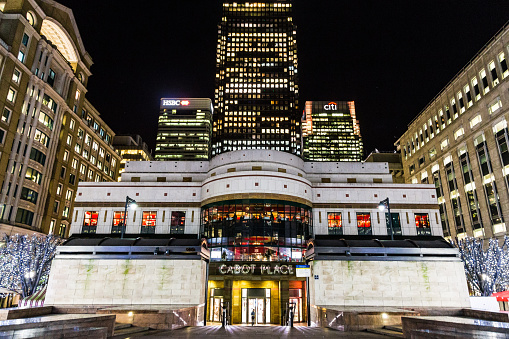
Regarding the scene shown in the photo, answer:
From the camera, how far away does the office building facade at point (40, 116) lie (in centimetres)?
5903

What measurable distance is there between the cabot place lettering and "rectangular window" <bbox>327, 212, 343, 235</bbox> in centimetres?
1164

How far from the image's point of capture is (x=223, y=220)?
43.0m

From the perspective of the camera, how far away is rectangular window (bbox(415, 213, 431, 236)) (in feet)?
159

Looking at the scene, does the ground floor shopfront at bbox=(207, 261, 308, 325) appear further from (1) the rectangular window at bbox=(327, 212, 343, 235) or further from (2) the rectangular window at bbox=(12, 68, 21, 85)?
(2) the rectangular window at bbox=(12, 68, 21, 85)

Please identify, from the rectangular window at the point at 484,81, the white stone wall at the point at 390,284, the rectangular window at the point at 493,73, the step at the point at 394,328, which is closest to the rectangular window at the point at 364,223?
the white stone wall at the point at 390,284

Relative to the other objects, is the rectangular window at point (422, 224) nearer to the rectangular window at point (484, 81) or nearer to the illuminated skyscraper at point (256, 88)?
the rectangular window at point (484, 81)

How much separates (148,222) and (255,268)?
1919 cm

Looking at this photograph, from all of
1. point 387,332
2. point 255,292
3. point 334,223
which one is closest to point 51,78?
point 255,292

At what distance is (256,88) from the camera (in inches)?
6831

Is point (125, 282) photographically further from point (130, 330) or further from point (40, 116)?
point (40, 116)

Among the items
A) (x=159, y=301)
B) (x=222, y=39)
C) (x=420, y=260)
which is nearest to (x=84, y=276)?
(x=159, y=301)

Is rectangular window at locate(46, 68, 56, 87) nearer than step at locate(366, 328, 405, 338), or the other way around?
step at locate(366, 328, 405, 338)

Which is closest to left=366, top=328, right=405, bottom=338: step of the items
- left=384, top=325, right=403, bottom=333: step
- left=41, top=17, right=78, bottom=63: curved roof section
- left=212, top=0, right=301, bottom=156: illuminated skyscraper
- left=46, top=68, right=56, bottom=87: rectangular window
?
left=384, top=325, right=403, bottom=333: step

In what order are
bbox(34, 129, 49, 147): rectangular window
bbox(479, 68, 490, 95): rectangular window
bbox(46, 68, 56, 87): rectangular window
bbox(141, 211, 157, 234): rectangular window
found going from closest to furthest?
bbox(141, 211, 157, 234): rectangular window → bbox(34, 129, 49, 147): rectangular window → bbox(479, 68, 490, 95): rectangular window → bbox(46, 68, 56, 87): rectangular window
